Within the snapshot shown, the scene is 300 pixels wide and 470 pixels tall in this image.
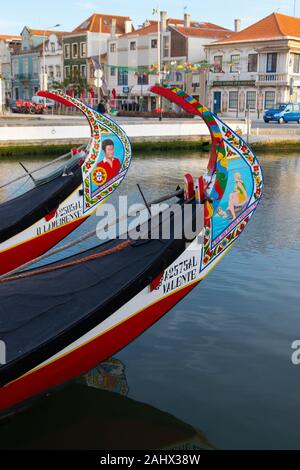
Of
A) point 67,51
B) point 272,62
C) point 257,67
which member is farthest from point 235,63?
point 67,51

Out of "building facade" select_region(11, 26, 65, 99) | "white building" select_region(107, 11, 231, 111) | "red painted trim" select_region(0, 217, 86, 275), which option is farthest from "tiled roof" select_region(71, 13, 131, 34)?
"red painted trim" select_region(0, 217, 86, 275)

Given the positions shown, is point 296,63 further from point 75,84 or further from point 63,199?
point 63,199

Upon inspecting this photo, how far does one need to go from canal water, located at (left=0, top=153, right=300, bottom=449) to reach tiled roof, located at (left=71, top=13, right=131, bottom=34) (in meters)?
59.7

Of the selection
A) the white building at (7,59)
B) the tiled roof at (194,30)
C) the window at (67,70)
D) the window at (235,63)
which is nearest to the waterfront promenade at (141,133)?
the window at (235,63)

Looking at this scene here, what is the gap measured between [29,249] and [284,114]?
3914 centimetres

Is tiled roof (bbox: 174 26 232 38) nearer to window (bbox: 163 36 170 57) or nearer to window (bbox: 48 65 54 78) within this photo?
window (bbox: 163 36 170 57)

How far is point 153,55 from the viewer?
58875mm

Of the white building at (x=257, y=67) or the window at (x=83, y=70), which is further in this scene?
the window at (x=83, y=70)

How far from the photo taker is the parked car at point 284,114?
4619cm

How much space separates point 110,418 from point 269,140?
3008 centimetres

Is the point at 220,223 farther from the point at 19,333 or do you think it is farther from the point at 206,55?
the point at 206,55

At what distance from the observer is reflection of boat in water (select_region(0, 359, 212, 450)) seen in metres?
5.89

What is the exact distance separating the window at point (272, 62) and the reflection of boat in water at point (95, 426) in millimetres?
48635

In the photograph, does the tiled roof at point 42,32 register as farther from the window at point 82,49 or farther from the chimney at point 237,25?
the chimney at point 237,25
